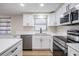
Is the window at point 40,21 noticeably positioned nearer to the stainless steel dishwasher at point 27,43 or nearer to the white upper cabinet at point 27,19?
the white upper cabinet at point 27,19

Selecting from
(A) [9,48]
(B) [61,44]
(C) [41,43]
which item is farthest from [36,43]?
(A) [9,48]

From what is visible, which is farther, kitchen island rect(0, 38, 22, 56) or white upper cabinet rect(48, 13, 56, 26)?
white upper cabinet rect(48, 13, 56, 26)

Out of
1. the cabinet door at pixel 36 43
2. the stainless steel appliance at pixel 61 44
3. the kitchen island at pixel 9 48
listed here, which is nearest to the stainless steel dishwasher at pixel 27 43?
the cabinet door at pixel 36 43

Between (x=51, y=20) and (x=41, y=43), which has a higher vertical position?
(x=51, y=20)

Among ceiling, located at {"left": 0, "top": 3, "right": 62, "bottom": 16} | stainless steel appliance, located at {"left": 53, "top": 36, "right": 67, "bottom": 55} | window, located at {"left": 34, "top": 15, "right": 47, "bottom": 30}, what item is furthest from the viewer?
window, located at {"left": 34, "top": 15, "right": 47, "bottom": 30}

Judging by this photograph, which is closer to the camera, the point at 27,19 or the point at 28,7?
the point at 28,7

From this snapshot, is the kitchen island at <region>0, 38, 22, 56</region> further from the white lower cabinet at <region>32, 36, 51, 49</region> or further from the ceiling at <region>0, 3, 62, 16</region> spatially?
the white lower cabinet at <region>32, 36, 51, 49</region>

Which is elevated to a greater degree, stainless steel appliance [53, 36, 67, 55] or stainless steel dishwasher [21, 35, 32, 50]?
stainless steel appliance [53, 36, 67, 55]

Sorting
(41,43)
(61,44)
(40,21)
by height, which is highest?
(40,21)

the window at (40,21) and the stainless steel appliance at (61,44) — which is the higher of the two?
the window at (40,21)

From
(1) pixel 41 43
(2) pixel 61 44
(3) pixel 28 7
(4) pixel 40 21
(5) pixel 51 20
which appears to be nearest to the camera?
(2) pixel 61 44

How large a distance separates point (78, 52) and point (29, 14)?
166 inches

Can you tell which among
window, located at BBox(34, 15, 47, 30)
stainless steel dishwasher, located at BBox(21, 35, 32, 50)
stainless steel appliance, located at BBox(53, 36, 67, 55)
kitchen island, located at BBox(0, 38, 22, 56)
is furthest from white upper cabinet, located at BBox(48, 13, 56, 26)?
kitchen island, located at BBox(0, 38, 22, 56)

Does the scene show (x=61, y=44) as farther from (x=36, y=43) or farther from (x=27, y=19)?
(x=27, y=19)
